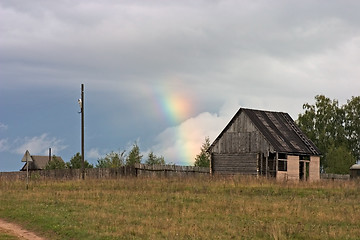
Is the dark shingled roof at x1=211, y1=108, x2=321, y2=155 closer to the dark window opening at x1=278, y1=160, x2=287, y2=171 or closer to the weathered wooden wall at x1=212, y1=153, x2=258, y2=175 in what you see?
the dark window opening at x1=278, y1=160, x2=287, y2=171

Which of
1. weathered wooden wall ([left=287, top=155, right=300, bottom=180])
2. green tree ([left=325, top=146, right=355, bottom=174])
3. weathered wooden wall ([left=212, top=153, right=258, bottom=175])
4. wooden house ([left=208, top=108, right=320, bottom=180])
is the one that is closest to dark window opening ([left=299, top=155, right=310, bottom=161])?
wooden house ([left=208, top=108, right=320, bottom=180])

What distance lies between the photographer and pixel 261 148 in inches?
2018

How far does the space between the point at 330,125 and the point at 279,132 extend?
123ft

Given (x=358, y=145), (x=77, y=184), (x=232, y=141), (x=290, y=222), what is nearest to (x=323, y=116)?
(x=358, y=145)

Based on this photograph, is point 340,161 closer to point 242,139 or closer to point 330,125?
point 330,125

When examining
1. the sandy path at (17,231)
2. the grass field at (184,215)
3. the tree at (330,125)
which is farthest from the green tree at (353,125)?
the sandy path at (17,231)

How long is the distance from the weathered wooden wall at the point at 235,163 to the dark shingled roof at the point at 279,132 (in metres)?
2.20

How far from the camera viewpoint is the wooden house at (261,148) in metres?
51.2

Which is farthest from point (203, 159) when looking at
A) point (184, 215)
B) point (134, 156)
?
point (184, 215)

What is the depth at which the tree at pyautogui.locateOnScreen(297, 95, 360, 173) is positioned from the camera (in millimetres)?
87500

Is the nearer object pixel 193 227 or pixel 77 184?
pixel 193 227

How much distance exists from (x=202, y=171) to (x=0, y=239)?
40.1 m

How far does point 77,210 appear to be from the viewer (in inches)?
907

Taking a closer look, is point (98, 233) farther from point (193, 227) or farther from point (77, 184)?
point (77, 184)
